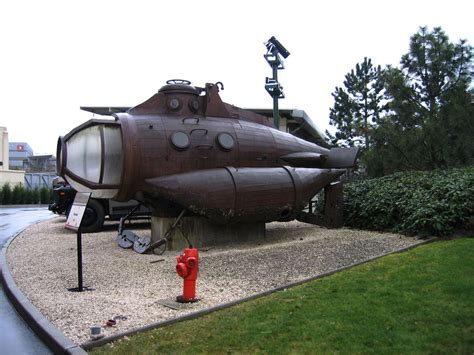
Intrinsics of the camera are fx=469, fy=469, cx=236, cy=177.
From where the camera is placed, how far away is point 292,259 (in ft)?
25.9

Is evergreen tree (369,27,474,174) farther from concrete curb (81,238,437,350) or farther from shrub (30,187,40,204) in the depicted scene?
shrub (30,187,40,204)

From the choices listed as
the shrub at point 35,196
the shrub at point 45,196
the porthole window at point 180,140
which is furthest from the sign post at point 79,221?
the shrub at point 45,196

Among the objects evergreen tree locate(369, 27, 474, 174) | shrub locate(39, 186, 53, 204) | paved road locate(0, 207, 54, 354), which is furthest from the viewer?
shrub locate(39, 186, 53, 204)

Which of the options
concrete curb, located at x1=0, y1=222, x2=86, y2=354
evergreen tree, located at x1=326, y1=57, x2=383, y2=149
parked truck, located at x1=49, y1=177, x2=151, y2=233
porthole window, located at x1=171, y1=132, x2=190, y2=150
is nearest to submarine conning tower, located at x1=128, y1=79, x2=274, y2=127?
porthole window, located at x1=171, y1=132, x2=190, y2=150

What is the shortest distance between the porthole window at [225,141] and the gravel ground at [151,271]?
206 cm

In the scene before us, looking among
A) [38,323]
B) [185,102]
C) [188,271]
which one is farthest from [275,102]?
[38,323]

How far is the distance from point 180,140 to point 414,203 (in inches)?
219

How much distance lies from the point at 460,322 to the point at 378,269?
8.10 ft

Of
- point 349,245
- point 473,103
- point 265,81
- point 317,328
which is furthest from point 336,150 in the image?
point 317,328

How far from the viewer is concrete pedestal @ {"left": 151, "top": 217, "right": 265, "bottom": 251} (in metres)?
9.33

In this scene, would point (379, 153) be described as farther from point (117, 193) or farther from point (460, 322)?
point (460, 322)

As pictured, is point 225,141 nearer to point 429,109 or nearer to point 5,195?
point 429,109

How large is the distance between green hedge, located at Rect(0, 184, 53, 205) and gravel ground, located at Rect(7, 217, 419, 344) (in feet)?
73.1

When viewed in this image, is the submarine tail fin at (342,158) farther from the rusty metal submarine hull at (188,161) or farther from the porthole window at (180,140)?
the porthole window at (180,140)
